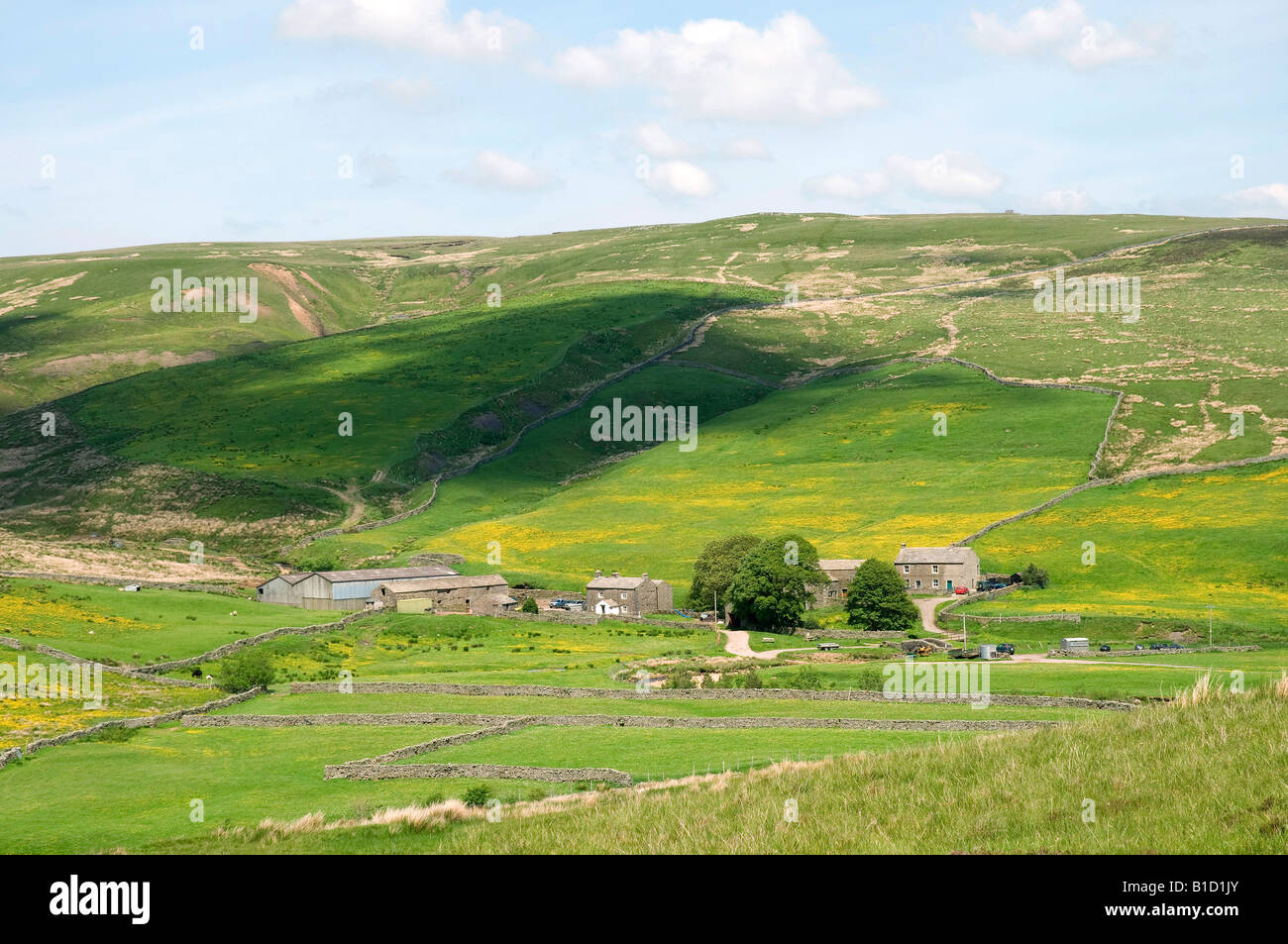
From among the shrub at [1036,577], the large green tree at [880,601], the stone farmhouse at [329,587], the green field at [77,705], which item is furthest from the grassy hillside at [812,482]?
the green field at [77,705]

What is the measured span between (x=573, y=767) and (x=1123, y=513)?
→ 83636 mm

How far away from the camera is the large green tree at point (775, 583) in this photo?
93.6m

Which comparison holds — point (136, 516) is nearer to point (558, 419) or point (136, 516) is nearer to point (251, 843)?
point (558, 419)

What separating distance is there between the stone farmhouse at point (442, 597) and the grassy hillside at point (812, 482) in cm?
785

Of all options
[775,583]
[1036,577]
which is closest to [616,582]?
[775,583]

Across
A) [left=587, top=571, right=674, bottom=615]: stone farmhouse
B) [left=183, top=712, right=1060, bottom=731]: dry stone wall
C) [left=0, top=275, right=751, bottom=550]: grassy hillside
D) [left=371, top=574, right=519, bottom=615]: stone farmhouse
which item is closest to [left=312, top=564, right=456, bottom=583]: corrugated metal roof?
[left=371, top=574, right=519, bottom=615]: stone farmhouse

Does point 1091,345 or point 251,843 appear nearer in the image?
point 251,843

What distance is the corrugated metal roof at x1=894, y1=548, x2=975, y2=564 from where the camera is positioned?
100m

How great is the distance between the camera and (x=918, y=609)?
94062 millimetres

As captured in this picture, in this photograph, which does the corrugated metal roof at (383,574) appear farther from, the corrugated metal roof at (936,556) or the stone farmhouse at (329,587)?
the corrugated metal roof at (936,556)

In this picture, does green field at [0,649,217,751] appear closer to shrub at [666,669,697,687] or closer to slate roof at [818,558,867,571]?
shrub at [666,669,697,687]

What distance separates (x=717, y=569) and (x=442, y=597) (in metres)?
24.2

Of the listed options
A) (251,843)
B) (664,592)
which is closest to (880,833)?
(251,843)
